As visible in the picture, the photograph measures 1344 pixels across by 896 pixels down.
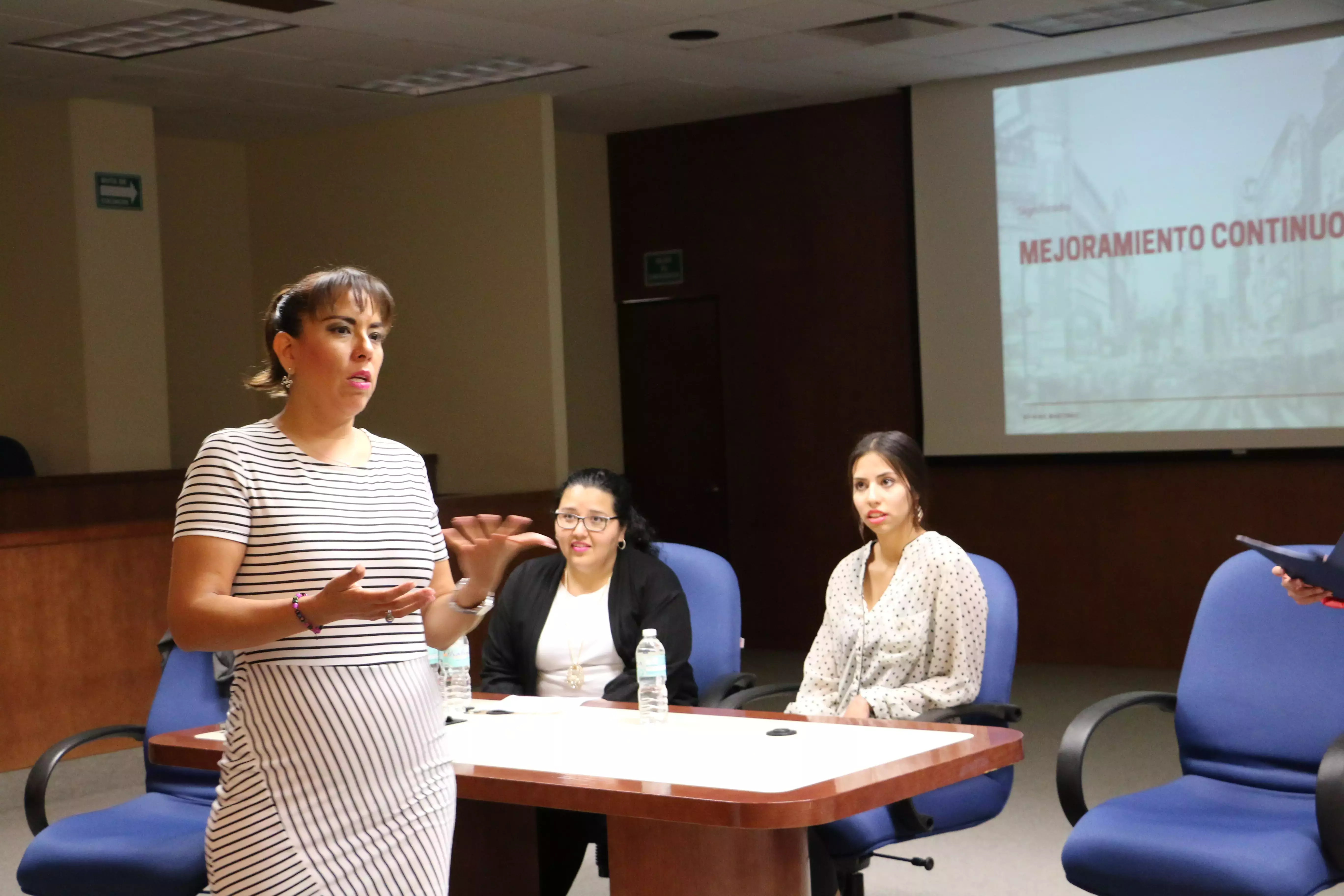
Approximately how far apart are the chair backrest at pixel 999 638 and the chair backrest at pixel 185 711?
6.06 feet

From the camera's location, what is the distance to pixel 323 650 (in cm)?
203

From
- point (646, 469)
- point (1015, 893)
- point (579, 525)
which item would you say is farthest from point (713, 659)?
point (646, 469)

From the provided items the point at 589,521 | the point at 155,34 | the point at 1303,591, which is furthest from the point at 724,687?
the point at 155,34

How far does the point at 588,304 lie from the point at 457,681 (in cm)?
611

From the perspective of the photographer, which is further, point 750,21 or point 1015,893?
point 750,21

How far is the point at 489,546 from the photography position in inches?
84.5

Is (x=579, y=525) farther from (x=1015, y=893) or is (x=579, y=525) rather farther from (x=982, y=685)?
(x=1015, y=893)

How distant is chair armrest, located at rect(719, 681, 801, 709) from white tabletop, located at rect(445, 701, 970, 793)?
0.37 m

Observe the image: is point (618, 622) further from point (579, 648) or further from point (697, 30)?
point (697, 30)

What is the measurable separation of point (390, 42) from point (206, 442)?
16.2 feet

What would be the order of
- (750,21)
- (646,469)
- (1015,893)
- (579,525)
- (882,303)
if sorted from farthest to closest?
(646,469), (882,303), (750,21), (1015,893), (579,525)

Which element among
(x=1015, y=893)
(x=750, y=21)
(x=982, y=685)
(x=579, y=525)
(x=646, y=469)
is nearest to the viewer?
(x=982, y=685)

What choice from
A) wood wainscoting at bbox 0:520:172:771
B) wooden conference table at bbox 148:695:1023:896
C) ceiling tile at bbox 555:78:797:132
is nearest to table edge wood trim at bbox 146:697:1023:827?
wooden conference table at bbox 148:695:1023:896

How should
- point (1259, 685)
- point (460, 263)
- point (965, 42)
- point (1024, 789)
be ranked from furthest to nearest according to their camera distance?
point (460, 263) < point (965, 42) < point (1024, 789) < point (1259, 685)
